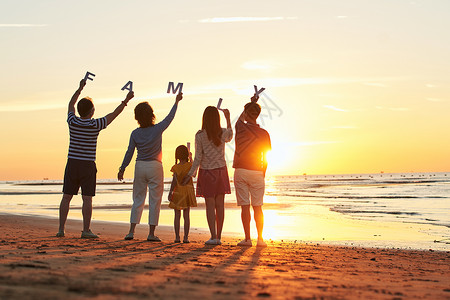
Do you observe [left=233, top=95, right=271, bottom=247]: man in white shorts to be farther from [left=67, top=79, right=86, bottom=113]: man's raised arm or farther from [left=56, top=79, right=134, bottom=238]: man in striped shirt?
[left=67, top=79, right=86, bottom=113]: man's raised arm

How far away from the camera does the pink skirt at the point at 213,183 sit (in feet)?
23.6

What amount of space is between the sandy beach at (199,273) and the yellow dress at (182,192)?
71 centimetres

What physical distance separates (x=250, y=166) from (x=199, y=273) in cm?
292

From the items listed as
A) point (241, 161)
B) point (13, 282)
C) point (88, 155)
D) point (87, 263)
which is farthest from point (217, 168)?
point (13, 282)

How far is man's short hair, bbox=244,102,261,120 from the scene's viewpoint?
24.2 feet

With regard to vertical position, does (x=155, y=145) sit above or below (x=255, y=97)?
Result: below

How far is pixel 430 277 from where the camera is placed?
5.40 m

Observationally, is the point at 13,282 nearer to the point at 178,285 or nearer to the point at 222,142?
the point at 178,285

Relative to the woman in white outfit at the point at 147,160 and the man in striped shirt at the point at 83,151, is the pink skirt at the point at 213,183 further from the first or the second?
the man in striped shirt at the point at 83,151

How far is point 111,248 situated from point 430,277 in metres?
3.79

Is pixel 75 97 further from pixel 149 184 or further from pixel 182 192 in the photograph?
pixel 182 192

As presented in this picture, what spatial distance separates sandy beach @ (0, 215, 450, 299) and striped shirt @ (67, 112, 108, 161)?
1262 millimetres

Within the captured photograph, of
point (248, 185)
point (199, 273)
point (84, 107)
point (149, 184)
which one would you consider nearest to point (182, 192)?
point (149, 184)

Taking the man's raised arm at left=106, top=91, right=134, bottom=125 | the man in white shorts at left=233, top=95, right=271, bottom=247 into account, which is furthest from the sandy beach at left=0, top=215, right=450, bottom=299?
the man's raised arm at left=106, top=91, right=134, bottom=125
